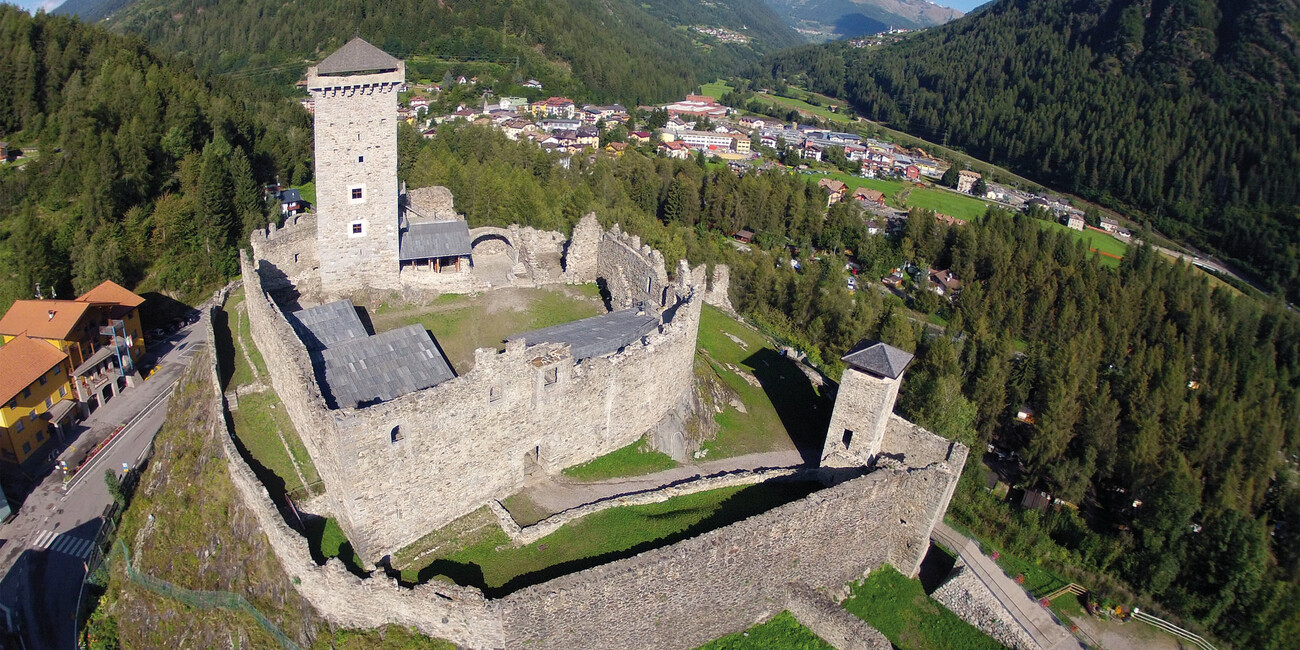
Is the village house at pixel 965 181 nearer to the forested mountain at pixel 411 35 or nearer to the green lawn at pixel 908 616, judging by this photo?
the forested mountain at pixel 411 35

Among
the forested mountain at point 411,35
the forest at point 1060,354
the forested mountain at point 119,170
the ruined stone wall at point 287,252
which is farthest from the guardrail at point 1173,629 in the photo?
the forested mountain at point 411,35

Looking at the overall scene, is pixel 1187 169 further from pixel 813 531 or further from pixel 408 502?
pixel 408 502

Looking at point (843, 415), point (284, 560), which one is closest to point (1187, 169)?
point (843, 415)

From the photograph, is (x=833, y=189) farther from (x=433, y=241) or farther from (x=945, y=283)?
(x=433, y=241)

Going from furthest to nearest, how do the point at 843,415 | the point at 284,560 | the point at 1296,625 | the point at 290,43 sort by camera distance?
the point at 290,43 → the point at 1296,625 → the point at 843,415 → the point at 284,560

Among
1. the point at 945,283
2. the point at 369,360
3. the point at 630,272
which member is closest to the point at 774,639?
the point at 369,360

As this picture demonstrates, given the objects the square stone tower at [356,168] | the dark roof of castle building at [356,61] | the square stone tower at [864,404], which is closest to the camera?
the square stone tower at [864,404]

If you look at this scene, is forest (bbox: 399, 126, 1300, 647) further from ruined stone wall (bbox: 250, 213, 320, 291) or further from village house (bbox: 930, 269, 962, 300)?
ruined stone wall (bbox: 250, 213, 320, 291)
